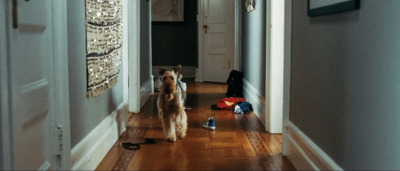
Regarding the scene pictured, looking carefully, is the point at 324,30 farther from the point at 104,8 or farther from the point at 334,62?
the point at 104,8

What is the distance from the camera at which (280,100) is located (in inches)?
163

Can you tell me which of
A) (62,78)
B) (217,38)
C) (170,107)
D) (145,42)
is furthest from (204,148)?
(217,38)

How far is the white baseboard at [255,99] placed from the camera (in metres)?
4.60

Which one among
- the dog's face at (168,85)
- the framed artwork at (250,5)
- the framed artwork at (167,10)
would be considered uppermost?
the framed artwork at (167,10)

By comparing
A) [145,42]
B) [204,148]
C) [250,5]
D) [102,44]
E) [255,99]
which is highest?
[250,5]

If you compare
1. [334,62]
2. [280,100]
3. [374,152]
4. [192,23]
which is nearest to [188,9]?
[192,23]

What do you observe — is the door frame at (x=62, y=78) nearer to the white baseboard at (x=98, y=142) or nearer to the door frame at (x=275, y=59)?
the white baseboard at (x=98, y=142)

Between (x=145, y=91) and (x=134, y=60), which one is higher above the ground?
(x=134, y=60)

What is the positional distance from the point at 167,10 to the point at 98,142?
21.3 ft

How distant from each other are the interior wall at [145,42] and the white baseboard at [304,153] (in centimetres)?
297

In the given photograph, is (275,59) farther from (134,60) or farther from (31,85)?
(31,85)

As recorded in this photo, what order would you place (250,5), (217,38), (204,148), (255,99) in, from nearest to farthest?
(204,148) → (255,99) → (250,5) → (217,38)

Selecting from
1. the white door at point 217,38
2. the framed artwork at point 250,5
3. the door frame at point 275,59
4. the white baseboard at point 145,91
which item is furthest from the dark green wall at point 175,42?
the door frame at point 275,59

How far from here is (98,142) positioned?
3123 millimetres
